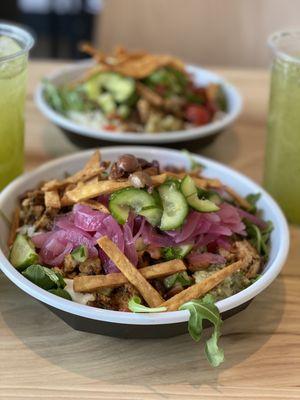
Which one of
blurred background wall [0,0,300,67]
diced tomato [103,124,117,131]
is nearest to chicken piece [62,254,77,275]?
diced tomato [103,124,117,131]

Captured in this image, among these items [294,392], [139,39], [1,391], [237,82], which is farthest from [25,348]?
[139,39]

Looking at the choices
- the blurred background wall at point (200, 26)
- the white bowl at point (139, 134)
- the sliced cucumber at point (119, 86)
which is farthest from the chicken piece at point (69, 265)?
the blurred background wall at point (200, 26)

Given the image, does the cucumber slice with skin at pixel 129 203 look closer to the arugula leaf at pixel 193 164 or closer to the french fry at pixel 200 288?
the french fry at pixel 200 288

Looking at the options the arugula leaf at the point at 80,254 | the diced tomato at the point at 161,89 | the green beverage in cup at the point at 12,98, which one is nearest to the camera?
the arugula leaf at the point at 80,254

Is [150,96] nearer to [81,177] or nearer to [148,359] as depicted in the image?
[81,177]

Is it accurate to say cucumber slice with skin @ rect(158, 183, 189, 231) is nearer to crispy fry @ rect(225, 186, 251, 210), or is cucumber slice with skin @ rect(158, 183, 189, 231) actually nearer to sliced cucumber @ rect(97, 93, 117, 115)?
crispy fry @ rect(225, 186, 251, 210)

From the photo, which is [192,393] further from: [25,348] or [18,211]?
[18,211]

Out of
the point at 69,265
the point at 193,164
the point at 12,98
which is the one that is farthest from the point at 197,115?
the point at 69,265
